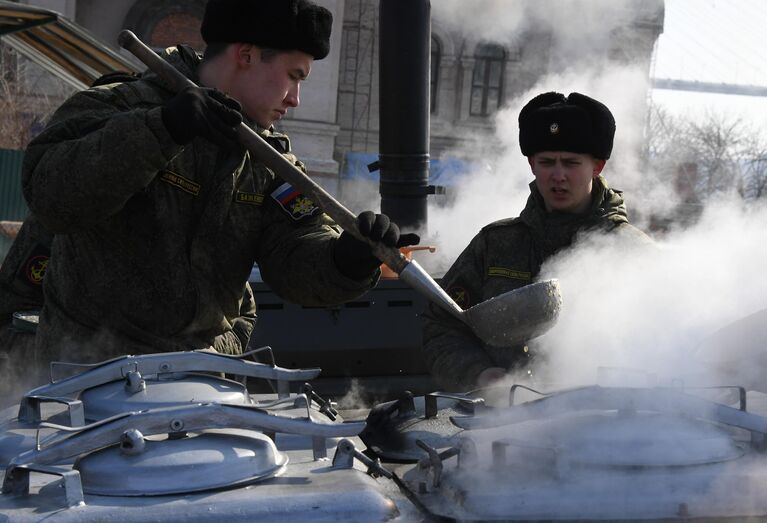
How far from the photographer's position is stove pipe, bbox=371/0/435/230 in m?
5.47

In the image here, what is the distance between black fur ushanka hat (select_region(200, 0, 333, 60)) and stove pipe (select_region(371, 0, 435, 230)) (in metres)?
2.54

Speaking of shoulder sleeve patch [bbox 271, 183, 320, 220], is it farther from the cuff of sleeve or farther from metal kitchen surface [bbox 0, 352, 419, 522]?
metal kitchen surface [bbox 0, 352, 419, 522]

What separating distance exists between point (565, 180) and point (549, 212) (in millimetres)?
126

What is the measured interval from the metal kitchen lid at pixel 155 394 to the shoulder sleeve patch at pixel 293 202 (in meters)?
0.99

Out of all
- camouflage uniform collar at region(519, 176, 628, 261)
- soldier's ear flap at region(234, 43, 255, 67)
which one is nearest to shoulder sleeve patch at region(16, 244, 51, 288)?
soldier's ear flap at region(234, 43, 255, 67)

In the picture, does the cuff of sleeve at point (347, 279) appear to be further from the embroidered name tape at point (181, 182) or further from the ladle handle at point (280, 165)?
the embroidered name tape at point (181, 182)

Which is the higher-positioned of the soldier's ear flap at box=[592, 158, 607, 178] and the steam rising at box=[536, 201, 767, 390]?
the soldier's ear flap at box=[592, 158, 607, 178]

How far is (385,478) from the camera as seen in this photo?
176cm

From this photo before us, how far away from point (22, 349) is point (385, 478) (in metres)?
2.08

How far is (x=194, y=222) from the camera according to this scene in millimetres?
2838

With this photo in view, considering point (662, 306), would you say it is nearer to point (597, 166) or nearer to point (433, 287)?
point (433, 287)

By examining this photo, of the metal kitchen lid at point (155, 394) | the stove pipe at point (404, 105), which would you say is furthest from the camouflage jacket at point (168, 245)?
the stove pipe at point (404, 105)

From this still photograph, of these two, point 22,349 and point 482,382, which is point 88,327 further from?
point 482,382

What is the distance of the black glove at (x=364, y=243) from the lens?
8.31 feet
